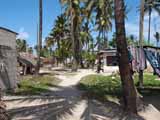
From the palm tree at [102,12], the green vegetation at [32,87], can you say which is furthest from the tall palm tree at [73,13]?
the green vegetation at [32,87]

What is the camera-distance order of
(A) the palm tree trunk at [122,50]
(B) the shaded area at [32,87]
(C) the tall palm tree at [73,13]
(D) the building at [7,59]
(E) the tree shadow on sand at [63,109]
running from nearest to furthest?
(E) the tree shadow on sand at [63,109] < (A) the palm tree trunk at [122,50] < (D) the building at [7,59] < (B) the shaded area at [32,87] < (C) the tall palm tree at [73,13]

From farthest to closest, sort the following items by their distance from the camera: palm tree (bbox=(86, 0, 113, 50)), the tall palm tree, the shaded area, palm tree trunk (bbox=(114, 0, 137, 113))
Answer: palm tree (bbox=(86, 0, 113, 50)) → the tall palm tree → the shaded area → palm tree trunk (bbox=(114, 0, 137, 113))

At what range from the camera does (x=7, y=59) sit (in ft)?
61.6

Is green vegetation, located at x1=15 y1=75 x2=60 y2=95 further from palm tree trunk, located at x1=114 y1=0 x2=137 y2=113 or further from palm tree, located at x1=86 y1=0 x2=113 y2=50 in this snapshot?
palm tree, located at x1=86 y1=0 x2=113 y2=50

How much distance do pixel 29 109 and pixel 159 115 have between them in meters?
5.40

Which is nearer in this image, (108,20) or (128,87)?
(128,87)

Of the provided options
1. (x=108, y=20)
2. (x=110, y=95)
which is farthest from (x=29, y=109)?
(x=108, y=20)

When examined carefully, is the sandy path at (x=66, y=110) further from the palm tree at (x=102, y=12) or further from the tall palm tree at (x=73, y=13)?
the palm tree at (x=102, y=12)

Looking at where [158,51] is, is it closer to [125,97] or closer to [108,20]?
[125,97]

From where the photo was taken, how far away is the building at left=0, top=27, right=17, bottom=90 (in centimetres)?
1816

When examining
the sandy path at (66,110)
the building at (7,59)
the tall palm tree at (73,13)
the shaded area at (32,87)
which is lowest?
the sandy path at (66,110)

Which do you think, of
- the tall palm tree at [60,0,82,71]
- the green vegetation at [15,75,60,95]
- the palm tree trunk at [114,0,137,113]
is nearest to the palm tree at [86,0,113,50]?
the tall palm tree at [60,0,82,71]

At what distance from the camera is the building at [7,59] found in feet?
59.6

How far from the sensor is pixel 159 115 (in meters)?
15.3
